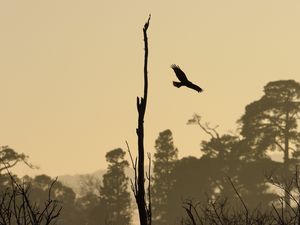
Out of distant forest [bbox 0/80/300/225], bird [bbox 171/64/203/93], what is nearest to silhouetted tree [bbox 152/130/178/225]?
distant forest [bbox 0/80/300/225]

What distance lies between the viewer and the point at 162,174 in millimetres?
62812

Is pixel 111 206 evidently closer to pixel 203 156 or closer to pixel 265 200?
pixel 203 156

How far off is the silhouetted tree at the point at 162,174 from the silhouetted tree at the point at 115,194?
2.65 meters

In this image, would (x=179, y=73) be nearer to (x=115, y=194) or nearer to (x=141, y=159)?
(x=141, y=159)

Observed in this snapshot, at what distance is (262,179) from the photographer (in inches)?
2378

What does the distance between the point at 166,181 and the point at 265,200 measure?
28.8 feet

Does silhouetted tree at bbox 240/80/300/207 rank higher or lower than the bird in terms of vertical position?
higher

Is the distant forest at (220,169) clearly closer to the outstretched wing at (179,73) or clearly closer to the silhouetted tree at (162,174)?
the silhouetted tree at (162,174)

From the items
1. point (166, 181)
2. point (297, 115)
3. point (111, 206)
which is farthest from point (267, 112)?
point (111, 206)

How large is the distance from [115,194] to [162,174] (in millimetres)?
4573

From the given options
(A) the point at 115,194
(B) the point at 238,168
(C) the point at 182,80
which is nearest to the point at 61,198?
(A) the point at 115,194

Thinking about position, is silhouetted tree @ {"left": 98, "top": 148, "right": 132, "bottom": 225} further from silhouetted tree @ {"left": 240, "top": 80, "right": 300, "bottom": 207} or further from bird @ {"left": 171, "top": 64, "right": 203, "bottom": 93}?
bird @ {"left": 171, "top": 64, "right": 203, "bottom": 93}

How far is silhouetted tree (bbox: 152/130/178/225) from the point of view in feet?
201

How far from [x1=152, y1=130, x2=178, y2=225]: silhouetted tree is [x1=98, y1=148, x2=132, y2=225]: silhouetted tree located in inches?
104
